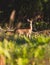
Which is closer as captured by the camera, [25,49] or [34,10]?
[25,49]

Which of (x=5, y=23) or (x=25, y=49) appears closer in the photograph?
(x=25, y=49)

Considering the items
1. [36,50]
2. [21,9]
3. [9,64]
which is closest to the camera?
[9,64]

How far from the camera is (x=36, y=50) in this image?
4.69 m

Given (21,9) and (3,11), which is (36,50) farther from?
(3,11)

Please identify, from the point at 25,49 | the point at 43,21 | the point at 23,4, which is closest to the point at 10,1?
the point at 23,4

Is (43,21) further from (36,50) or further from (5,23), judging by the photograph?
(36,50)

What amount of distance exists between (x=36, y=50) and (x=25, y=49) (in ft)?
0.62

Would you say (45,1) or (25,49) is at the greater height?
(45,1)

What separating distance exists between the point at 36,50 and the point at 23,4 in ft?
80.4

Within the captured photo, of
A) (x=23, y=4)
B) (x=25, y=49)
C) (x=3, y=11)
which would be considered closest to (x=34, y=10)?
(x=23, y=4)

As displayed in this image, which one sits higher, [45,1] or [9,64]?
[45,1]

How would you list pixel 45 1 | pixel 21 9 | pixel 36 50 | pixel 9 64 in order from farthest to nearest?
pixel 21 9, pixel 45 1, pixel 36 50, pixel 9 64

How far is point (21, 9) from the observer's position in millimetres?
29000

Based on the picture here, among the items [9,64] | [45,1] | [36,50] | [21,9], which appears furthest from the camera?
[21,9]
